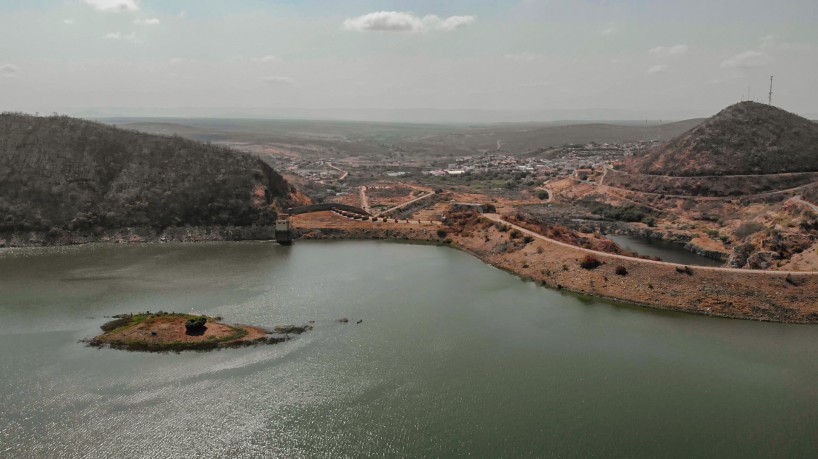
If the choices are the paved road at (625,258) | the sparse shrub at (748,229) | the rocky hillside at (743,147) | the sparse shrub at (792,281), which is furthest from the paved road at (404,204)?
the sparse shrub at (792,281)

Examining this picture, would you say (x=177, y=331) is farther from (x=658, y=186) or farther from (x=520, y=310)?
(x=658, y=186)

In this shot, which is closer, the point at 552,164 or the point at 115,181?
the point at 115,181

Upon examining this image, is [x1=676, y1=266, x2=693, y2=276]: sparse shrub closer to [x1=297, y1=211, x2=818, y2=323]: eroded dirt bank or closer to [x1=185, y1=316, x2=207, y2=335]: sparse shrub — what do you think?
[x1=297, y1=211, x2=818, y2=323]: eroded dirt bank

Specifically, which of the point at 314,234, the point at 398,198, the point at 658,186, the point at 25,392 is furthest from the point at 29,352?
the point at 658,186

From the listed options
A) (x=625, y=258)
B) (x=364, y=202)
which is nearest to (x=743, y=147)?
(x=625, y=258)

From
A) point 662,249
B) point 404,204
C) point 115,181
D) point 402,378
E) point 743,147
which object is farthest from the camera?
point 404,204

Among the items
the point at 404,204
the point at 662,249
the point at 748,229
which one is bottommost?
the point at 662,249

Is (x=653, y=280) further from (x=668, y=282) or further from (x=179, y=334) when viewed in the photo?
(x=179, y=334)
